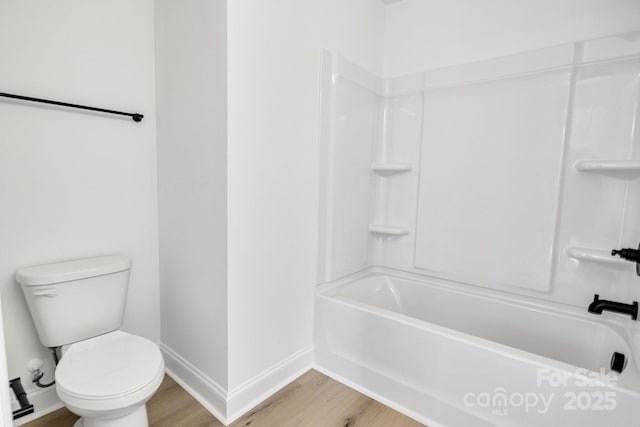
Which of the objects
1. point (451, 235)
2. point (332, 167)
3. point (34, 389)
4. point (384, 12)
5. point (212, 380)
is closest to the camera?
point (34, 389)

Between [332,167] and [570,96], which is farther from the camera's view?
[332,167]

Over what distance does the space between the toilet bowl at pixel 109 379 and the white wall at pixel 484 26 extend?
2.35 metres

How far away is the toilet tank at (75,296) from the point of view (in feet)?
4.65

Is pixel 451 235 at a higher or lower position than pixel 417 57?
lower

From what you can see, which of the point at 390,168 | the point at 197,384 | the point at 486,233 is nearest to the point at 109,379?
the point at 197,384

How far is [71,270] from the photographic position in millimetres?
1475

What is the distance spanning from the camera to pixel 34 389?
1.56 m

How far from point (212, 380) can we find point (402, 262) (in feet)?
4.89

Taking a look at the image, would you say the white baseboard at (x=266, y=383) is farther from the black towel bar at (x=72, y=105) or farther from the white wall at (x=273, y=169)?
the black towel bar at (x=72, y=105)

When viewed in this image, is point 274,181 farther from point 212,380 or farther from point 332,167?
point 212,380

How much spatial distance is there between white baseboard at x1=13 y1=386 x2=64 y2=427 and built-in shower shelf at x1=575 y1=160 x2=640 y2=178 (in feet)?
A: 9.56

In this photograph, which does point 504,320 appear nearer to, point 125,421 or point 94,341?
point 125,421

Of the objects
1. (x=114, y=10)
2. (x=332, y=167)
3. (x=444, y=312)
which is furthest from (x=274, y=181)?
(x=444, y=312)

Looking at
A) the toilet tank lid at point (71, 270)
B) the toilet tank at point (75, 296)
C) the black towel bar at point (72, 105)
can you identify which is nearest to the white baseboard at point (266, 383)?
the toilet tank at point (75, 296)
